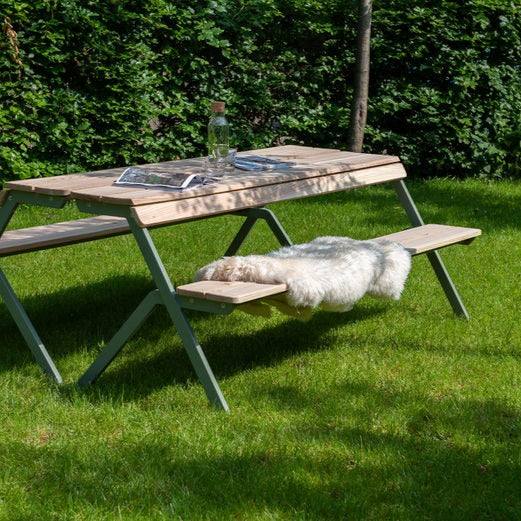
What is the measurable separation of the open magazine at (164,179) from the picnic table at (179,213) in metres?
0.06

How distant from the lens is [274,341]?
525 centimetres

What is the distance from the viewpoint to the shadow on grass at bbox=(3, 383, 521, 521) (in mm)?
3363

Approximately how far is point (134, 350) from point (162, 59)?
432cm

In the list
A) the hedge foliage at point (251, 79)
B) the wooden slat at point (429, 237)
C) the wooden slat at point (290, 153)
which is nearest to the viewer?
the wooden slat at point (429, 237)

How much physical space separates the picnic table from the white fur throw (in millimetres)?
123

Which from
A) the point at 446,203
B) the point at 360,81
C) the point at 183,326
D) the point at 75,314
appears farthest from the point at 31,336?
the point at 360,81

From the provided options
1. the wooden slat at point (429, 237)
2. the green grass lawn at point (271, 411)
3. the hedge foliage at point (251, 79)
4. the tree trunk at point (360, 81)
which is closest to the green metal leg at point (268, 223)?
the green grass lawn at point (271, 411)

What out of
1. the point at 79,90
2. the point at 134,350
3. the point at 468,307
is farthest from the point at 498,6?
the point at 134,350

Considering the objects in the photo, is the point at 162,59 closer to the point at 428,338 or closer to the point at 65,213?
Result: the point at 65,213

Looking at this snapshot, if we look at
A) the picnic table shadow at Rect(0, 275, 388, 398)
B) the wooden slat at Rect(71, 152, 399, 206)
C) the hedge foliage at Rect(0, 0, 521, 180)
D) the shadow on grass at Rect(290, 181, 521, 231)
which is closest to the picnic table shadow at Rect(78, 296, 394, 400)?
the picnic table shadow at Rect(0, 275, 388, 398)

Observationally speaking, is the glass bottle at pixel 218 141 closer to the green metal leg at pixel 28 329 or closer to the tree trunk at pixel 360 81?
the green metal leg at pixel 28 329

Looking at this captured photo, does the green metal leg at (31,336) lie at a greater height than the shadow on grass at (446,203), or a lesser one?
greater

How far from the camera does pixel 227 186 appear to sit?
4.57m

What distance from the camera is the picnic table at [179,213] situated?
418 centimetres
